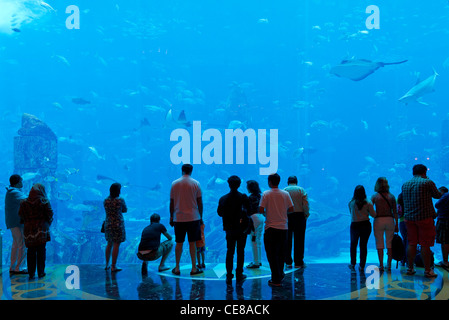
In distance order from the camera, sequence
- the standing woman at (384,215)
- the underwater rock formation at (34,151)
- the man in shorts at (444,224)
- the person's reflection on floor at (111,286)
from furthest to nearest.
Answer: the underwater rock formation at (34,151) → the man in shorts at (444,224) → the standing woman at (384,215) → the person's reflection on floor at (111,286)

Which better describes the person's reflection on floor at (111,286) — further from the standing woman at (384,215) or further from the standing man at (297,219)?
the standing woman at (384,215)

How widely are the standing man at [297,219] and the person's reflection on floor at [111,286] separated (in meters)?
2.69

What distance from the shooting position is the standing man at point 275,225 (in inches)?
177

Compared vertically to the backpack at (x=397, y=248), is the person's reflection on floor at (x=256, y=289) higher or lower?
lower

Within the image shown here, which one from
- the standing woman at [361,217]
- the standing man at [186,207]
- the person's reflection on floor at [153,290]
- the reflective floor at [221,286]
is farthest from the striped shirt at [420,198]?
the person's reflection on floor at [153,290]

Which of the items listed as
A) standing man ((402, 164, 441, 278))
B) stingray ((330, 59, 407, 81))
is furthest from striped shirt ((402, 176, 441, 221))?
stingray ((330, 59, 407, 81))

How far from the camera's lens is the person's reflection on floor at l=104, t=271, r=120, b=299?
4.17 meters

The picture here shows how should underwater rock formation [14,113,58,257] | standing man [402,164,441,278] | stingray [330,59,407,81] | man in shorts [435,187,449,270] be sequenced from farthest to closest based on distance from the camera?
stingray [330,59,407,81] < underwater rock formation [14,113,58,257] < man in shorts [435,187,449,270] < standing man [402,164,441,278]

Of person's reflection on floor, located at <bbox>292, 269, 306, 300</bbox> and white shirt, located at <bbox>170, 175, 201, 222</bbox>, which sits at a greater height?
white shirt, located at <bbox>170, 175, 201, 222</bbox>

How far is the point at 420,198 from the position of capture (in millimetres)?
4914

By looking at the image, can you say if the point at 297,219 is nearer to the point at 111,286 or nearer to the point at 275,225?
the point at 275,225

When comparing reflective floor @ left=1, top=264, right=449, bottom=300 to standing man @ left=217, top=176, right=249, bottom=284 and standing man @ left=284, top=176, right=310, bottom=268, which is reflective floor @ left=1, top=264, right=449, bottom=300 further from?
standing man @ left=217, top=176, right=249, bottom=284
